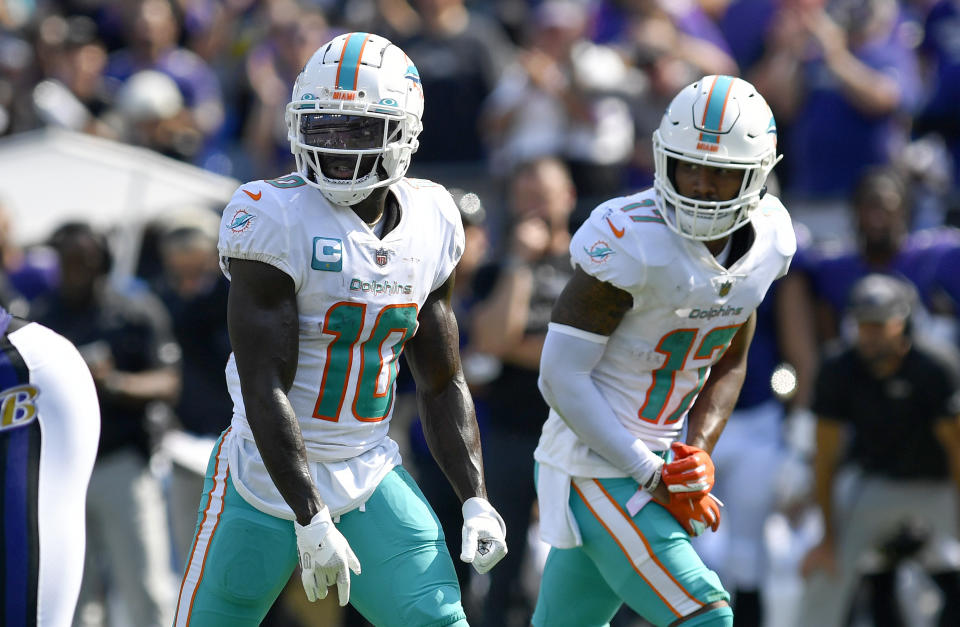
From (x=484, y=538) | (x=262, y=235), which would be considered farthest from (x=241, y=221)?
(x=484, y=538)

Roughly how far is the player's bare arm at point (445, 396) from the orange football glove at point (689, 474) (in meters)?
0.56

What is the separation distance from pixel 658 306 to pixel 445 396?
0.68m

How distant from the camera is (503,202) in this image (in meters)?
8.82

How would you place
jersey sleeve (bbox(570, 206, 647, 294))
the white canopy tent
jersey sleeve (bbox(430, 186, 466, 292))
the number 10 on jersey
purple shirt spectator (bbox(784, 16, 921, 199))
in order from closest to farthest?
the number 10 on jersey, jersey sleeve (bbox(430, 186, 466, 292)), jersey sleeve (bbox(570, 206, 647, 294)), purple shirt spectator (bbox(784, 16, 921, 199)), the white canopy tent

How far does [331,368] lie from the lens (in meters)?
4.16

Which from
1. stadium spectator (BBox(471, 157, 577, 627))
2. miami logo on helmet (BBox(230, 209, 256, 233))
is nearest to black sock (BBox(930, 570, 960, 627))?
stadium spectator (BBox(471, 157, 577, 627))

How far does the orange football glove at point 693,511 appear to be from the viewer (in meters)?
4.54

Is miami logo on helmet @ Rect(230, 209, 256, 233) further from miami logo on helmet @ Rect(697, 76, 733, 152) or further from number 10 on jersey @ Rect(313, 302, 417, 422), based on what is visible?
miami logo on helmet @ Rect(697, 76, 733, 152)

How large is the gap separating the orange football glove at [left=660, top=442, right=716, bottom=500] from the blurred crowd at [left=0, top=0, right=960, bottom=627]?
7.57ft

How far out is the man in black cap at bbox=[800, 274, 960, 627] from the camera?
Result: 6754 millimetres

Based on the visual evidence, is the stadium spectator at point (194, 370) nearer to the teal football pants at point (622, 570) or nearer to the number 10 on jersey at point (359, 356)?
the teal football pants at point (622, 570)

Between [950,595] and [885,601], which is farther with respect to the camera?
[885,601]

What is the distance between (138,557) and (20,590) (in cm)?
319

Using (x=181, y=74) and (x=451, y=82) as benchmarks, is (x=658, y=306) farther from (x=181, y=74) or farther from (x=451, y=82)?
(x=181, y=74)
